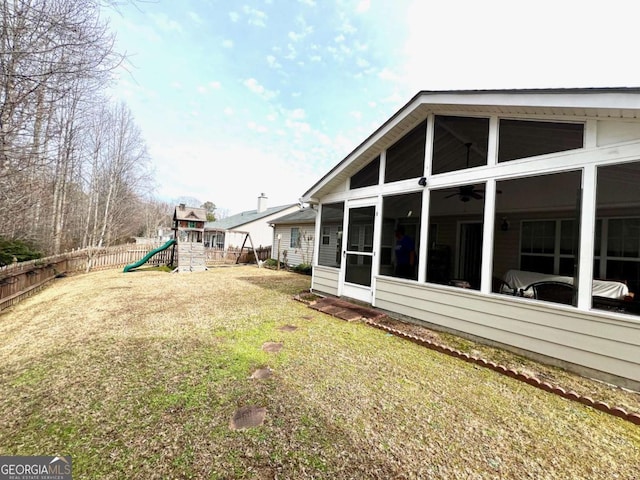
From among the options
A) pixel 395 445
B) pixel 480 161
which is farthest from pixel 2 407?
pixel 480 161

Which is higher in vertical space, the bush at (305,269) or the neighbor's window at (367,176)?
the neighbor's window at (367,176)

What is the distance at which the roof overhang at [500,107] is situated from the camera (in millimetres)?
2939

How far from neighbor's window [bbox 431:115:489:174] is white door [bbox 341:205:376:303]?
5.72ft

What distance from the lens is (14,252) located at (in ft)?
24.8

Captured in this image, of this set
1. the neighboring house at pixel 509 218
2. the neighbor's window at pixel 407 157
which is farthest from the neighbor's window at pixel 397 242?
the neighbor's window at pixel 407 157

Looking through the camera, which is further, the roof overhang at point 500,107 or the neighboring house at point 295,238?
→ the neighboring house at point 295,238

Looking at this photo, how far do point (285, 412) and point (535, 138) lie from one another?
486 centimetres

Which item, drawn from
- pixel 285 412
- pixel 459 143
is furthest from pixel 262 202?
pixel 285 412

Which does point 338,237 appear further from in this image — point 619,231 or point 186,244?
point 186,244

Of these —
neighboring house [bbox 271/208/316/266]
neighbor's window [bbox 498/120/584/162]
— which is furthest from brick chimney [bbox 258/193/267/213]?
neighbor's window [bbox 498/120/584/162]

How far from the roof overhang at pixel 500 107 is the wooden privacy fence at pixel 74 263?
812 centimetres

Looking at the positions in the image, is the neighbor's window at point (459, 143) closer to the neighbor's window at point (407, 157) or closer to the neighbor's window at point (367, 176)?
the neighbor's window at point (407, 157)
